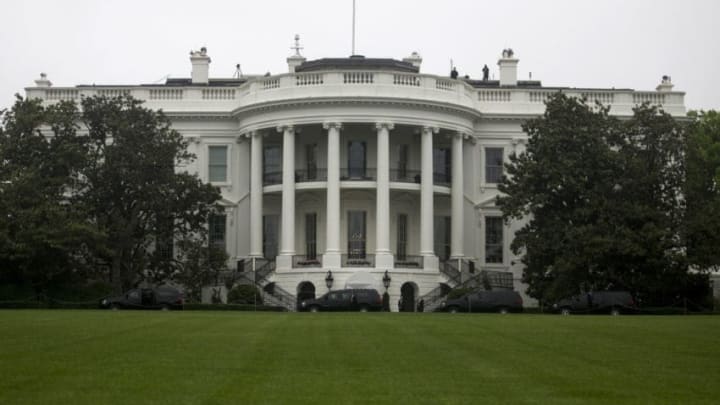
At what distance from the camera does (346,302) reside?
50781 millimetres

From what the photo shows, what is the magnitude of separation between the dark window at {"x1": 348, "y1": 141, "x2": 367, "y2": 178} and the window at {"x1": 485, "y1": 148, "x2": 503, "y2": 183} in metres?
7.55

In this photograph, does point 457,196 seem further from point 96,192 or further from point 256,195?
point 96,192

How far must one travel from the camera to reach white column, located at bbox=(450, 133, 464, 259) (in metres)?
61.6

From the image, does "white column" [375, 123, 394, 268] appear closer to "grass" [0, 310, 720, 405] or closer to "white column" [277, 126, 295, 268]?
"white column" [277, 126, 295, 268]

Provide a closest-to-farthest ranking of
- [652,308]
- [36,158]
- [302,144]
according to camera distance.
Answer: [652,308] → [36,158] → [302,144]

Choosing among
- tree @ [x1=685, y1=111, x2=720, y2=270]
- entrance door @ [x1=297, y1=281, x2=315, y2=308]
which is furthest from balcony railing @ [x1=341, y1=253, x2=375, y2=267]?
tree @ [x1=685, y1=111, x2=720, y2=270]

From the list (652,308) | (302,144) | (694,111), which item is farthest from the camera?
(694,111)

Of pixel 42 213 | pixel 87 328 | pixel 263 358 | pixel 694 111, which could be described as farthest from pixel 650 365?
pixel 694 111

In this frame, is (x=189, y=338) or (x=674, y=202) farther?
(x=674, y=202)

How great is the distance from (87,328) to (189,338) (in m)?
4.33

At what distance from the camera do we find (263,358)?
69.8 ft

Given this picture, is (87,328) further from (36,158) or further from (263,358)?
(36,158)

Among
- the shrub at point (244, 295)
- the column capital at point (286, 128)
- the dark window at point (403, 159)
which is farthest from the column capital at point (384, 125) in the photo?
the shrub at point (244, 295)

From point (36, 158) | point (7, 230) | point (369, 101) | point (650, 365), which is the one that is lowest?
point (650, 365)
